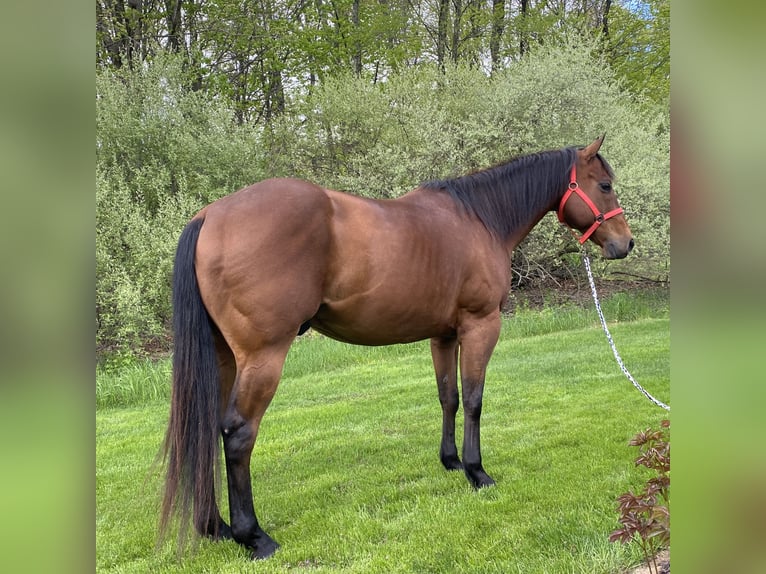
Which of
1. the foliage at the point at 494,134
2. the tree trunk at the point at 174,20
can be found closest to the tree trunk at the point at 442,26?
the foliage at the point at 494,134

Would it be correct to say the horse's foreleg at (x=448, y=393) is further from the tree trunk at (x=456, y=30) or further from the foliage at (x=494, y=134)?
the tree trunk at (x=456, y=30)

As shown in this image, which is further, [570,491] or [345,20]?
[345,20]

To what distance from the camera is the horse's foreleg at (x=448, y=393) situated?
353 centimetres

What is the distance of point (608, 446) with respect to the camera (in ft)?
12.0

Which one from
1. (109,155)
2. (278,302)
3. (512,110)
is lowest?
(278,302)

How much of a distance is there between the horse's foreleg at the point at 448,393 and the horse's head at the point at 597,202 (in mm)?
1183

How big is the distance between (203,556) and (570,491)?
A: 2.02 m

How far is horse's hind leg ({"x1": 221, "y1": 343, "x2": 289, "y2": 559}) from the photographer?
247cm

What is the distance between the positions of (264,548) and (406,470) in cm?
122

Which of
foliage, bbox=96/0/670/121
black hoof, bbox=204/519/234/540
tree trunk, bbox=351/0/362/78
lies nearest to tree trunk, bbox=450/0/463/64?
foliage, bbox=96/0/670/121

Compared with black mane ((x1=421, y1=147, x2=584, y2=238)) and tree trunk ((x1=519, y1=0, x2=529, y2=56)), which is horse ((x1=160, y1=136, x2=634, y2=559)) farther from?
tree trunk ((x1=519, y1=0, x2=529, y2=56))

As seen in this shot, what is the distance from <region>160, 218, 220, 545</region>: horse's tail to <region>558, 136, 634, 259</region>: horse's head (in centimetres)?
243
